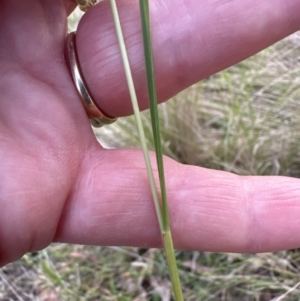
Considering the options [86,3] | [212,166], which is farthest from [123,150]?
[212,166]

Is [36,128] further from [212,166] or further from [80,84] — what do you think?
[212,166]

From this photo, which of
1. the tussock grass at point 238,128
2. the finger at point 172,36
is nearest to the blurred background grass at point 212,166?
the tussock grass at point 238,128

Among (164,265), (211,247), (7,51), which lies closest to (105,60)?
(7,51)

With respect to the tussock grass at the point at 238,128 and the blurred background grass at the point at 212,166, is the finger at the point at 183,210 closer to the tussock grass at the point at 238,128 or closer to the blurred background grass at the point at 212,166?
the blurred background grass at the point at 212,166

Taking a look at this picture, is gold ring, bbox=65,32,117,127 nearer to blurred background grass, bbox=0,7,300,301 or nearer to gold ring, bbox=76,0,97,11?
gold ring, bbox=76,0,97,11

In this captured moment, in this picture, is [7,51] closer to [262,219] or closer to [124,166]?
[124,166]

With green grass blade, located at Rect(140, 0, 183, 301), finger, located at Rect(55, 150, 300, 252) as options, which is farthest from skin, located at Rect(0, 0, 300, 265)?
green grass blade, located at Rect(140, 0, 183, 301)
